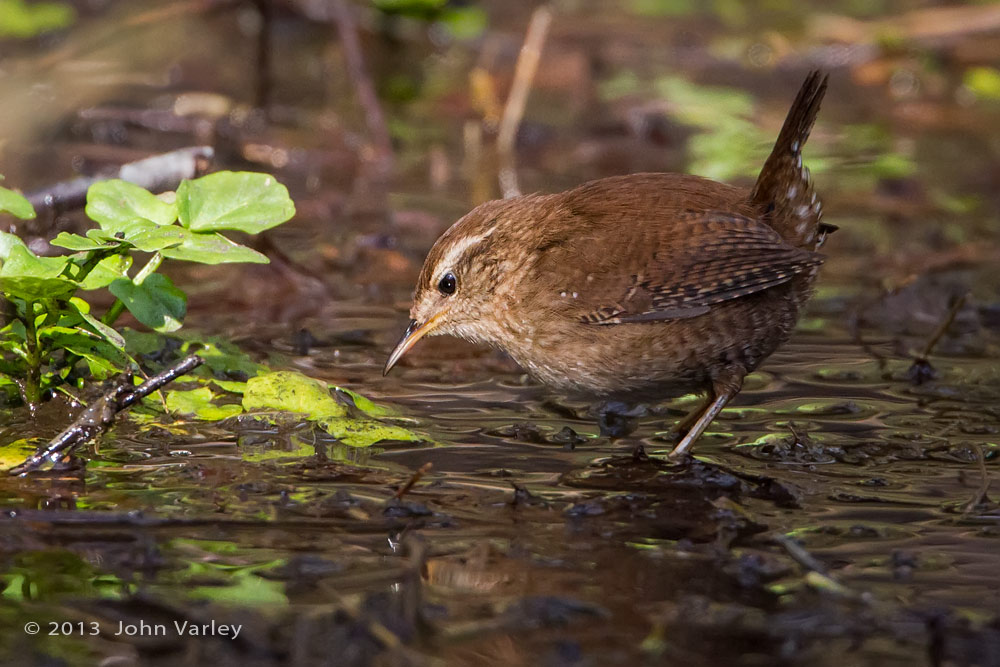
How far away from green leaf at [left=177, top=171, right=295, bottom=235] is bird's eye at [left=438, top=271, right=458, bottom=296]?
2.99 ft

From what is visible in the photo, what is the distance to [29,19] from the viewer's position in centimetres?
905

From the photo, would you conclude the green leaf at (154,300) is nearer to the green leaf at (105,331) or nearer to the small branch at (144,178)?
the green leaf at (105,331)

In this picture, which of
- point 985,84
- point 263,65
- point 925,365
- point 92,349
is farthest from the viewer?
point 985,84

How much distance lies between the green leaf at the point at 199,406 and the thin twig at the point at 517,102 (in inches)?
145

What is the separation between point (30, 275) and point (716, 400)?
89.2 inches

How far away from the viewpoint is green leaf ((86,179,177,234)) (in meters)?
3.63

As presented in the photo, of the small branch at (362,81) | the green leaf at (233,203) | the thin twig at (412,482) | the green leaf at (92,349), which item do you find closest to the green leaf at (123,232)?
the green leaf at (233,203)

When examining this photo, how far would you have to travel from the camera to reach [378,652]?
258 cm

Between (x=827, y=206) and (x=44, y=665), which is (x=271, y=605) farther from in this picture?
(x=827, y=206)

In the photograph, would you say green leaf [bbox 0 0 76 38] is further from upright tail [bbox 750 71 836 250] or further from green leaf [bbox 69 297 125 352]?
upright tail [bbox 750 71 836 250]

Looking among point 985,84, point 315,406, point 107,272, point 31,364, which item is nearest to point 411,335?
point 315,406

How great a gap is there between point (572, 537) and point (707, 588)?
44cm

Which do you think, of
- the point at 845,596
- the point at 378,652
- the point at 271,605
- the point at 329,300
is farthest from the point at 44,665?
the point at 329,300

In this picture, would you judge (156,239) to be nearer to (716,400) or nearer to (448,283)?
(448,283)
